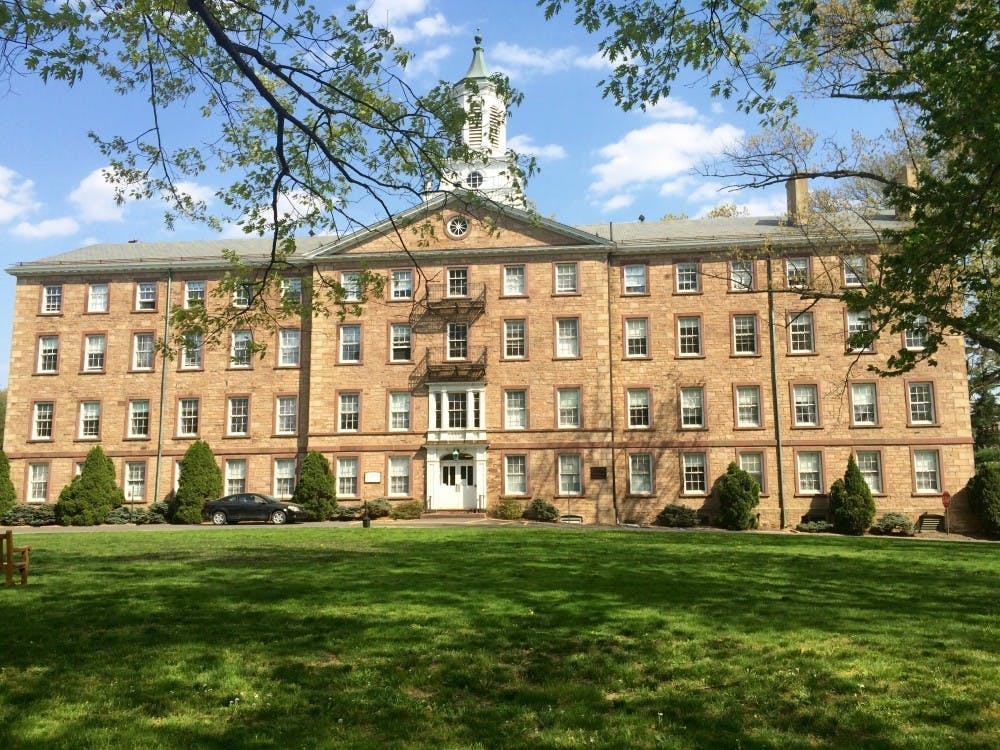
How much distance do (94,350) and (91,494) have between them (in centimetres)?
734

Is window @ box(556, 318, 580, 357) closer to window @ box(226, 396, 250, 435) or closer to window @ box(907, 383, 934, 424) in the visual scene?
window @ box(907, 383, 934, 424)

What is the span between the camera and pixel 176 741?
5441mm

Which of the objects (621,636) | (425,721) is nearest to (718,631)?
(621,636)

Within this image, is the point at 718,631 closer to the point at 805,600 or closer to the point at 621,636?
the point at 621,636

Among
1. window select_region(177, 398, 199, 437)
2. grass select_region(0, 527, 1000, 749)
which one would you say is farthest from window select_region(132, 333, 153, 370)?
grass select_region(0, 527, 1000, 749)

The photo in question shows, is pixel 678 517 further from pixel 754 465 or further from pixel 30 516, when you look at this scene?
pixel 30 516

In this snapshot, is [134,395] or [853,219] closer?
[853,219]

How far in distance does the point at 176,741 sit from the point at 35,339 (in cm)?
3708

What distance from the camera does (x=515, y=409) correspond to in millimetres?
34219

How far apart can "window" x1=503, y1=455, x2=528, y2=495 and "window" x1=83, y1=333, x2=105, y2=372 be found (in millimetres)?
19302

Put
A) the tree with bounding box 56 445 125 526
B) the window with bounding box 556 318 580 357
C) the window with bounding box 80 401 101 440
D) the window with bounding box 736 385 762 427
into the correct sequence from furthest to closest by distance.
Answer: the window with bounding box 80 401 101 440 → the window with bounding box 556 318 580 357 → the window with bounding box 736 385 762 427 → the tree with bounding box 56 445 125 526

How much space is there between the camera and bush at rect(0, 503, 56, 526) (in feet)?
109

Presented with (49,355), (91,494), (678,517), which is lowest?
(678,517)

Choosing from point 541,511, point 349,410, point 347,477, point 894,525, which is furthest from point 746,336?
point 347,477
